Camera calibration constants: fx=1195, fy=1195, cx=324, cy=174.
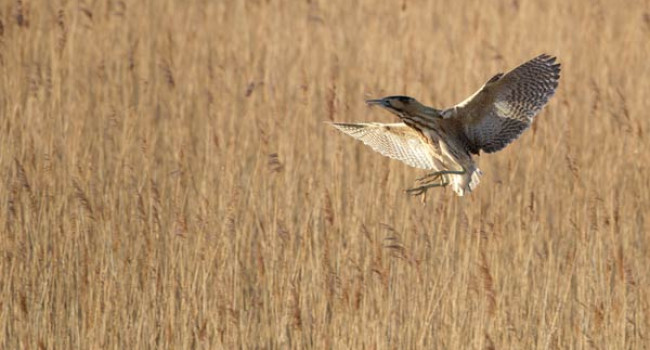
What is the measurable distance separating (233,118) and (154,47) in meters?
1.12

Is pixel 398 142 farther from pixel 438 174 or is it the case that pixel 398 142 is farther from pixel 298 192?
pixel 298 192

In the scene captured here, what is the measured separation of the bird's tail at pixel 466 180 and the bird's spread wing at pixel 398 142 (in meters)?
0.15

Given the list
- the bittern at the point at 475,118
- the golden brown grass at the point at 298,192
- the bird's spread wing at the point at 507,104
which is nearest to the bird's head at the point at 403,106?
the bittern at the point at 475,118

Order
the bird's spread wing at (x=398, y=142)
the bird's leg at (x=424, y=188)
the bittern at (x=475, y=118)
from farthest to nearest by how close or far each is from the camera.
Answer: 1. the bird's spread wing at (x=398, y=142)
2. the bittern at (x=475, y=118)
3. the bird's leg at (x=424, y=188)

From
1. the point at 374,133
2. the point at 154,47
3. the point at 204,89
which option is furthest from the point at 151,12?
the point at 374,133

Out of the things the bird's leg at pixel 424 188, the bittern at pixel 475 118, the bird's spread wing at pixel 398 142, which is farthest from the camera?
the bird's spread wing at pixel 398 142

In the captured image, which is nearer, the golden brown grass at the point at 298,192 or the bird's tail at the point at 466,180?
the bird's tail at the point at 466,180

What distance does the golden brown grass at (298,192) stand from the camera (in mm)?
3662

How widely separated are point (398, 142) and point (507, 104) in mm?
403

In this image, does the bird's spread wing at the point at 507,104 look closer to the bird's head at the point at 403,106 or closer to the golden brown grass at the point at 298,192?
the bird's head at the point at 403,106

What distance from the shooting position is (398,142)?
3.87 metres

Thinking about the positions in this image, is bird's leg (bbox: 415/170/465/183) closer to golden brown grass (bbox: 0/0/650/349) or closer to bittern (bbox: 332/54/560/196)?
bittern (bbox: 332/54/560/196)

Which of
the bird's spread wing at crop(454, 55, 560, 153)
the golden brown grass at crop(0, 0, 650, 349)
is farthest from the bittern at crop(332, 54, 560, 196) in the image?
the golden brown grass at crop(0, 0, 650, 349)

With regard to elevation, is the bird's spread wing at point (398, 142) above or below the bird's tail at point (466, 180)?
above
